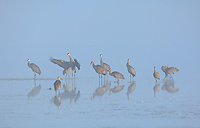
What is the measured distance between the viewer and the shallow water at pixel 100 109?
912cm


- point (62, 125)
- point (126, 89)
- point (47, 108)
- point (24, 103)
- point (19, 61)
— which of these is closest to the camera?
point (62, 125)

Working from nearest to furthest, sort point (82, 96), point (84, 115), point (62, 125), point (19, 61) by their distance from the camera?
point (62, 125) < point (84, 115) < point (82, 96) < point (19, 61)

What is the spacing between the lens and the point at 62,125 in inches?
349

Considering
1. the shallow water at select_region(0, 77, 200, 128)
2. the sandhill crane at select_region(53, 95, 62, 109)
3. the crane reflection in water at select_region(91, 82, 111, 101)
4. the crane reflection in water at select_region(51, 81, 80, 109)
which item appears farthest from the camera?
the crane reflection in water at select_region(91, 82, 111, 101)

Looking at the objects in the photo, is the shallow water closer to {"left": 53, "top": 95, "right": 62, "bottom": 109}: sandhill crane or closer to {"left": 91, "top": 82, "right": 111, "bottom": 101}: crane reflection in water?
{"left": 53, "top": 95, "right": 62, "bottom": 109}: sandhill crane

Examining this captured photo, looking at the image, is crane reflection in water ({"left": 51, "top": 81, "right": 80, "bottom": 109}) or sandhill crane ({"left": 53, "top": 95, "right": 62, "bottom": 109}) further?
crane reflection in water ({"left": 51, "top": 81, "right": 80, "bottom": 109})

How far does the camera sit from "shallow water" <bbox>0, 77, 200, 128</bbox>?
912 cm

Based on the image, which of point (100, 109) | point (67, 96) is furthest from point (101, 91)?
point (100, 109)

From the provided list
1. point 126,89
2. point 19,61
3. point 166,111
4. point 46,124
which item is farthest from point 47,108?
point 19,61

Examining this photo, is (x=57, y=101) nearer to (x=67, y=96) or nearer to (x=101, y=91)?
(x=67, y=96)

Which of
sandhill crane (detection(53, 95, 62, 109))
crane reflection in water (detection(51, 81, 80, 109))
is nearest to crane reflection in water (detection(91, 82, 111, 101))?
crane reflection in water (detection(51, 81, 80, 109))

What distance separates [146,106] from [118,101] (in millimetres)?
1243

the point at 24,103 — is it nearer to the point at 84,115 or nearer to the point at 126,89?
the point at 84,115

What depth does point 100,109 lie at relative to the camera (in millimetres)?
10773
